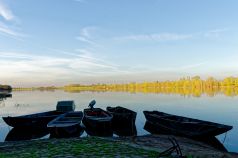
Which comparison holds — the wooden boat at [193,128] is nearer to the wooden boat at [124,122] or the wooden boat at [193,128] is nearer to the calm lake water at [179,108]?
the calm lake water at [179,108]

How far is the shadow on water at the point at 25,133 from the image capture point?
32.4 metres

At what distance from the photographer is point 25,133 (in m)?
34.7

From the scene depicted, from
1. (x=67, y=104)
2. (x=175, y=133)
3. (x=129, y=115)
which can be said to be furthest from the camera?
(x=67, y=104)

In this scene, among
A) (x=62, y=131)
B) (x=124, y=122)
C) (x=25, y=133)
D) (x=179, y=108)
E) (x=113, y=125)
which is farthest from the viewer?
(x=179, y=108)

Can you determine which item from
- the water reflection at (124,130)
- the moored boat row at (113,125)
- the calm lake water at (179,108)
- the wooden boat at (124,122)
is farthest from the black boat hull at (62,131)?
the wooden boat at (124,122)

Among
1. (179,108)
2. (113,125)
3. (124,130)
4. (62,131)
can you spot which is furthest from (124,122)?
(179,108)

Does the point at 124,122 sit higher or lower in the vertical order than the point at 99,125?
lower

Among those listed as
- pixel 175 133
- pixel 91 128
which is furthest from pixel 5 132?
pixel 175 133

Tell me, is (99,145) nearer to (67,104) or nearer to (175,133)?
(175,133)

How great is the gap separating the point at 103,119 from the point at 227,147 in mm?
13889

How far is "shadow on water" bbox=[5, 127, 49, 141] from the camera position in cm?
3236

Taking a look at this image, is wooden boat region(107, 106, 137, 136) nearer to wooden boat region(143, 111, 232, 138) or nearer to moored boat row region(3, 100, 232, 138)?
moored boat row region(3, 100, 232, 138)

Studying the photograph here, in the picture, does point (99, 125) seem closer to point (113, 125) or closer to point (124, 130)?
point (124, 130)

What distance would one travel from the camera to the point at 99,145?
18.1 meters
